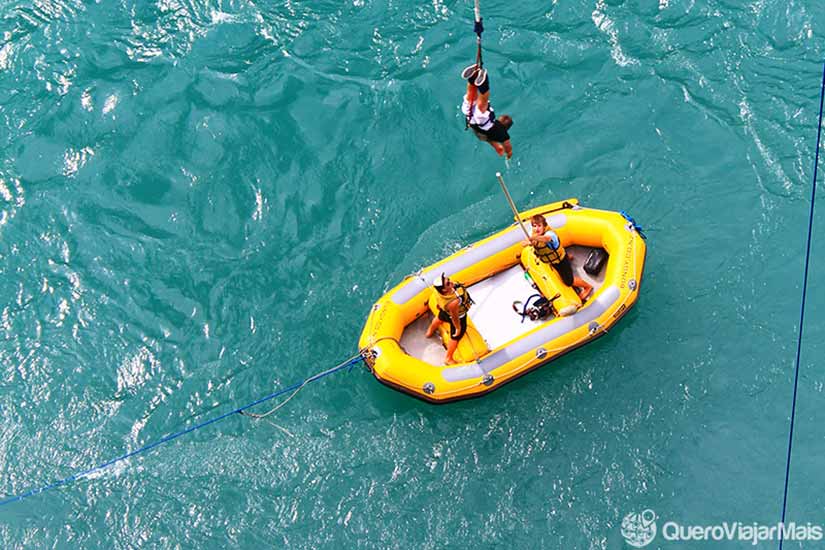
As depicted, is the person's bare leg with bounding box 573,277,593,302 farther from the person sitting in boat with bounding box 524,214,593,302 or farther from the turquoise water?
the turquoise water

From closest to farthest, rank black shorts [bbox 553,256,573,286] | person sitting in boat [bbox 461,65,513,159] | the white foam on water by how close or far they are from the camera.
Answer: person sitting in boat [bbox 461,65,513,159]
black shorts [bbox 553,256,573,286]
the white foam on water

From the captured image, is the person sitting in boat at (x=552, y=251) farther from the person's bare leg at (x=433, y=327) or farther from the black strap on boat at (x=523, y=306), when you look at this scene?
the person's bare leg at (x=433, y=327)

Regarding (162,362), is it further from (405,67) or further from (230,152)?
(405,67)

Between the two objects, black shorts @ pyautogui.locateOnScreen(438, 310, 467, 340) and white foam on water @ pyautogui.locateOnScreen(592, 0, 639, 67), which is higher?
white foam on water @ pyautogui.locateOnScreen(592, 0, 639, 67)

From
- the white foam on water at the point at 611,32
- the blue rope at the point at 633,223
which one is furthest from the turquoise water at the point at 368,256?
the blue rope at the point at 633,223

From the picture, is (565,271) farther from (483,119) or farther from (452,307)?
(483,119)
